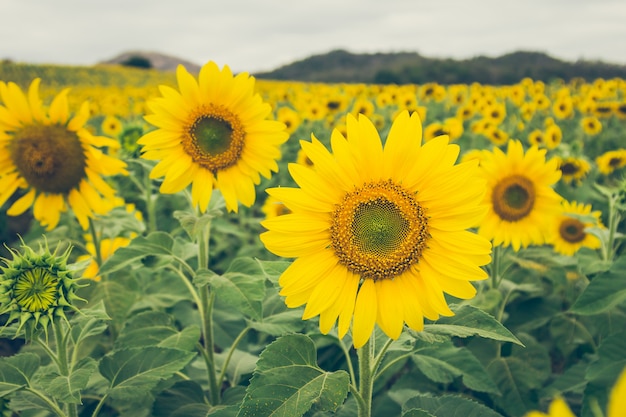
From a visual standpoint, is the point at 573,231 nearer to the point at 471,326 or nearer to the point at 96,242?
the point at 471,326

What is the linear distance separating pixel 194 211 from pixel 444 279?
1478 mm

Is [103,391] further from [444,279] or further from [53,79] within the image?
[53,79]

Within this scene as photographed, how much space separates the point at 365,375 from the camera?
1850 mm

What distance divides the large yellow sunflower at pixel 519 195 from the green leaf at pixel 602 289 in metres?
0.78

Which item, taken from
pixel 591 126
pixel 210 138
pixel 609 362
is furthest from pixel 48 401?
pixel 591 126

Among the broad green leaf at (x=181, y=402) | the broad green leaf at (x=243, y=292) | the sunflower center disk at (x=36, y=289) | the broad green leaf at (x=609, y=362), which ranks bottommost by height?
the broad green leaf at (x=181, y=402)

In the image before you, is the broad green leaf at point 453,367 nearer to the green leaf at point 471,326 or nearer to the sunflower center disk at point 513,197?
the green leaf at point 471,326

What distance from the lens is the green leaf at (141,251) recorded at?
237 cm

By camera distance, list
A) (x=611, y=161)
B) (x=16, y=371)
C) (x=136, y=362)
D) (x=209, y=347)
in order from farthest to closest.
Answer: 1. (x=611, y=161)
2. (x=209, y=347)
3. (x=136, y=362)
4. (x=16, y=371)

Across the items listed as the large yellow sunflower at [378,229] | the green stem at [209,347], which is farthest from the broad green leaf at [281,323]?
the large yellow sunflower at [378,229]

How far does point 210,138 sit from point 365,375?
137 centimetres

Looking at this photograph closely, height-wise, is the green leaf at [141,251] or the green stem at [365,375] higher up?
the green leaf at [141,251]

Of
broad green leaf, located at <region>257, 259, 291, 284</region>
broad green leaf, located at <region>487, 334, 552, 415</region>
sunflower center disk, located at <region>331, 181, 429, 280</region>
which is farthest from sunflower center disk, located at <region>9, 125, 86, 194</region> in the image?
broad green leaf, located at <region>487, 334, 552, 415</region>

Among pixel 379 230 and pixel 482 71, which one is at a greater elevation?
pixel 482 71
